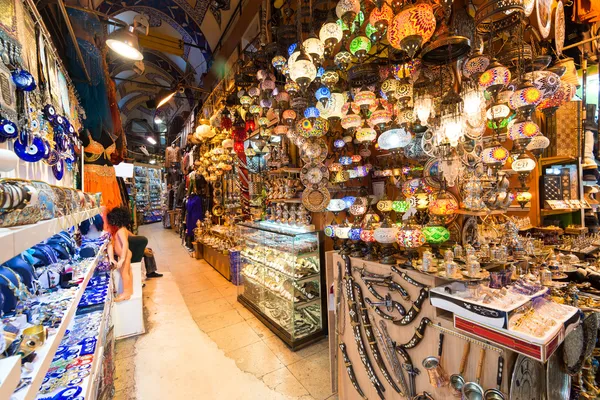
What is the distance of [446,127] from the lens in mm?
1929

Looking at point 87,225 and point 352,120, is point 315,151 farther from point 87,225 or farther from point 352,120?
point 87,225

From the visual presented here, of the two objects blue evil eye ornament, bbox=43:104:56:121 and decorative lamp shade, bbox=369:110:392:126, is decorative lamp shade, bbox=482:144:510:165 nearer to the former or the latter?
decorative lamp shade, bbox=369:110:392:126

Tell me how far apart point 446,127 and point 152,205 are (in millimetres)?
18442

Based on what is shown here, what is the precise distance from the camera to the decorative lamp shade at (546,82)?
176cm

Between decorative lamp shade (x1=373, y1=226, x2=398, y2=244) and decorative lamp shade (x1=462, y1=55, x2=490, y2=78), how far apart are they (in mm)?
1227

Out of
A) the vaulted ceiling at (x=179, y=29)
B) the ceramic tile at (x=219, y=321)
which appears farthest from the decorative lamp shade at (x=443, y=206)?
the vaulted ceiling at (x=179, y=29)

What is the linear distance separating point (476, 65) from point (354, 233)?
4.75 feet

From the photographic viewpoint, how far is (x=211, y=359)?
275 centimetres

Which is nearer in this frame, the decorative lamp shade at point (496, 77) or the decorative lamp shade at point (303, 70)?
the decorative lamp shade at point (496, 77)

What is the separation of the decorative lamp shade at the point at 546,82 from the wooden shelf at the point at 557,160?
6.14 ft

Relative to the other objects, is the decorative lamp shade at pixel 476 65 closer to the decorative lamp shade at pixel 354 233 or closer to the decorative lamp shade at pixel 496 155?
the decorative lamp shade at pixel 496 155

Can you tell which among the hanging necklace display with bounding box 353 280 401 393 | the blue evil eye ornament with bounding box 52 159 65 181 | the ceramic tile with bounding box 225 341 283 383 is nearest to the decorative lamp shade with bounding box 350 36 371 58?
the hanging necklace display with bounding box 353 280 401 393

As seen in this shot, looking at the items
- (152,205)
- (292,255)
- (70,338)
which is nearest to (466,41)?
(292,255)

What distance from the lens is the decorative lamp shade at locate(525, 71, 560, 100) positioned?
1763 mm
